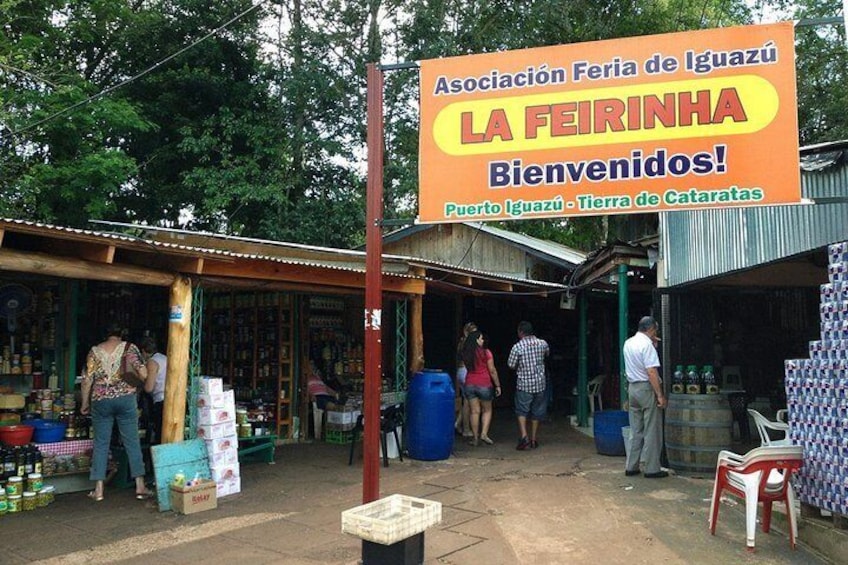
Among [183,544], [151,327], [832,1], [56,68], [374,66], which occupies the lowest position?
[183,544]

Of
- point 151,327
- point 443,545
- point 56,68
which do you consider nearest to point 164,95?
point 56,68

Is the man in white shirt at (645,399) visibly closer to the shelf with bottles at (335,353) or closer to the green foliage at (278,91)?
the shelf with bottles at (335,353)

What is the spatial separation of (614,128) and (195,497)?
491cm

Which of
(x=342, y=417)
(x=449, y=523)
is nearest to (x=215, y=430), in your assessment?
(x=449, y=523)

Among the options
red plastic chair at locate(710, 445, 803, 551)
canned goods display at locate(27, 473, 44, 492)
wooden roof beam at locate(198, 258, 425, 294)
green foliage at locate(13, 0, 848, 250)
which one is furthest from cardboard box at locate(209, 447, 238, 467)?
green foliage at locate(13, 0, 848, 250)

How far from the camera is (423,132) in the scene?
205 inches

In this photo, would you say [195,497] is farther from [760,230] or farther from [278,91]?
[278,91]

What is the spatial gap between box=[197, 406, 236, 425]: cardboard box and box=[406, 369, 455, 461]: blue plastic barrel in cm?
249

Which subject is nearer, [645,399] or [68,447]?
[68,447]

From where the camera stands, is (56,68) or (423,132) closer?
(423,132)

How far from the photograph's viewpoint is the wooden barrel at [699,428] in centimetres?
716

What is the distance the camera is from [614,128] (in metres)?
4.86

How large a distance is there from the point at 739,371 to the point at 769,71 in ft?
22.8

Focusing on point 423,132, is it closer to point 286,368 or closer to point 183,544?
point 183,544
